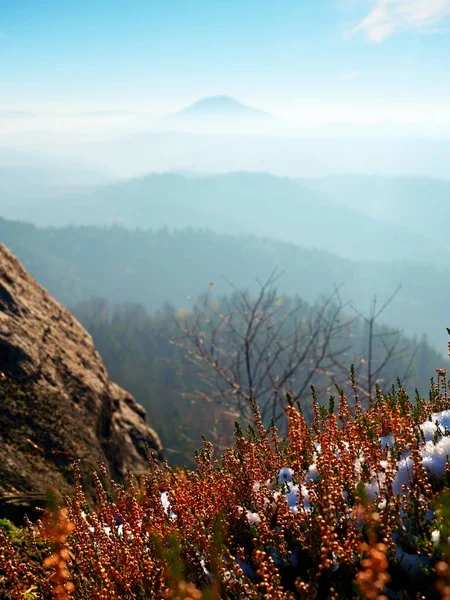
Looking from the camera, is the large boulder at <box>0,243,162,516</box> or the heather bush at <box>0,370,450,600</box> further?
the large boulder at <box>0,243,162,516</box>

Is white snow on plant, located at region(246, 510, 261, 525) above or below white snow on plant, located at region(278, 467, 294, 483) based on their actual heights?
below

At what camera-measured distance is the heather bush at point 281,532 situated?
2033 mm

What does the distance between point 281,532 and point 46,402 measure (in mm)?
3266

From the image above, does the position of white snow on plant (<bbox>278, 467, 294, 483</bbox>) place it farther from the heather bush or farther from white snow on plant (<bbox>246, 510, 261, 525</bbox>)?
white snow on plant (<bbox>246, 510, 261, 525</bbox>)

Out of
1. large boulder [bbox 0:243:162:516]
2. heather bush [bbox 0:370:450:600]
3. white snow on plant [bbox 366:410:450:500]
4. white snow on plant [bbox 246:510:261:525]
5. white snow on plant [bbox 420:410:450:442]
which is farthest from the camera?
large boulder [bbox 0:243:162:516]

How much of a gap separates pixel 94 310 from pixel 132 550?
163 metres

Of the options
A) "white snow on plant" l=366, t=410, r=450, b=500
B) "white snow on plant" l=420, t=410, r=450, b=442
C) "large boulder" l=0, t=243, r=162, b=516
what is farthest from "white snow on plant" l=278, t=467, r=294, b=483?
"large boulder" l=0, t=243, r=162, b=516

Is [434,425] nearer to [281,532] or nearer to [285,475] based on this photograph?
[285,475]

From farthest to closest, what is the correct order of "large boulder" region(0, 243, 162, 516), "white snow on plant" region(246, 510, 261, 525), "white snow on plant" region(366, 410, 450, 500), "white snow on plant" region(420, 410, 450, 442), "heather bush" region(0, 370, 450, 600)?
"large boulder" region(0, 243, 162, 516)
"white snow on plant" region(420, 410, 450, 442)
"white snow on plant" region(246, 510, 261, 525)
"white snow on plant" region(366, 410, 450, 500)
"heather bush" region(0, 370, 450, 600)

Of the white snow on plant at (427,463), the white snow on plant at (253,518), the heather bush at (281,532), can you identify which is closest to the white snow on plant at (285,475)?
the heather bush at (281,532)

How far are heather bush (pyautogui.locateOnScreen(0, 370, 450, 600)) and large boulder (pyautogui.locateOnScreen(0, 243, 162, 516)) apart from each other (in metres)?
1.02

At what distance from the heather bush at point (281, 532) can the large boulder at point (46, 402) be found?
1.02m

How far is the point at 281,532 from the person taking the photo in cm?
233

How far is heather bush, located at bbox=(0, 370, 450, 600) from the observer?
203cm
